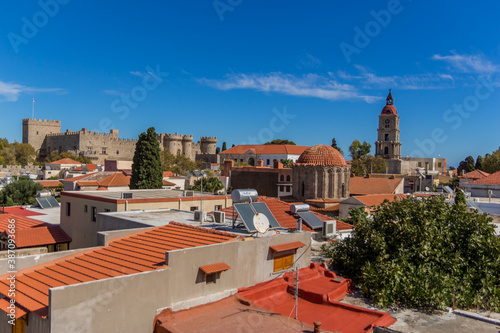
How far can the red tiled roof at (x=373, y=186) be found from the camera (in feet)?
141

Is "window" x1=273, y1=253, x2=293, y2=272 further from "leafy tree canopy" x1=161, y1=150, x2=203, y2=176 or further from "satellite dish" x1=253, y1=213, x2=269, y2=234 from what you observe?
"leafy tree canopy" x1=161, y1=150, x2=203, y2=176

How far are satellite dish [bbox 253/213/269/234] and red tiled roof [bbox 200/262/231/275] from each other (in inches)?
70.2

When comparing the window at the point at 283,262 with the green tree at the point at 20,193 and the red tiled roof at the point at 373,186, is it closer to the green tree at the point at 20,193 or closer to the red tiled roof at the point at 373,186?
the green tree at the point at 20,193

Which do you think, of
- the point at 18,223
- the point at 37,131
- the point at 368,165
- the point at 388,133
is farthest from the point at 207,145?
the point at 18,223

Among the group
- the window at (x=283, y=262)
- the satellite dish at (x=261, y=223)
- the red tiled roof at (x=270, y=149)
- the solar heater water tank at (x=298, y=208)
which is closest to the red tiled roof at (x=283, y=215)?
the solar heater water tank at (x=298, y=208)

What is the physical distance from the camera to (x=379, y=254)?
10.5 metres

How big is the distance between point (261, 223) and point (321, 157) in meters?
25.5

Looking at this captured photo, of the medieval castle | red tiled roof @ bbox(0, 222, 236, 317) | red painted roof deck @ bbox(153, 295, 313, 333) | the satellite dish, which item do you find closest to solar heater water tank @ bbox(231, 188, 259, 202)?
the satellite dish

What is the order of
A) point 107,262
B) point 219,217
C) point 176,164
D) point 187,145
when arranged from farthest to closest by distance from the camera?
1. point 187,145
2. point 176,164
3. point 219,217
4. point 107,262

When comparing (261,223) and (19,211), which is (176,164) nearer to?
(19,211)

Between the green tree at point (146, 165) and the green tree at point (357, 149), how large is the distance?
55228mm

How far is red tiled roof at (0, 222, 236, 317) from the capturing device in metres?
7.91

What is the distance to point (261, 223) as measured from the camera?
1048 centimetres

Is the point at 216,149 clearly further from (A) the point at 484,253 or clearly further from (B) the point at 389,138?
(A) the point at 484,253
